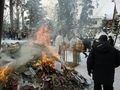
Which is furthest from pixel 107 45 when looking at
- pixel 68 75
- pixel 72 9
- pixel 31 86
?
pixel 72 9

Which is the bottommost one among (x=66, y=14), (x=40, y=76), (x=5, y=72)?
(x=40, y=76)

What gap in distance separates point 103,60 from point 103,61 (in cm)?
2

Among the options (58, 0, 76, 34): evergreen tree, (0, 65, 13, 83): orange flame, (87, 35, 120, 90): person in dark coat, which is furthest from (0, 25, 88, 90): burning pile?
(58, 0, 76, 34): evergreen tree

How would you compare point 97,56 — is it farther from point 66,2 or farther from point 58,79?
point 66,2

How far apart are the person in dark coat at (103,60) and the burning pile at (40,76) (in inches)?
61.2

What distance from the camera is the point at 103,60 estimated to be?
464cm

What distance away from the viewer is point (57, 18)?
890 inches

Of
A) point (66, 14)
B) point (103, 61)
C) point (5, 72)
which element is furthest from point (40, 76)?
point (66, 14)

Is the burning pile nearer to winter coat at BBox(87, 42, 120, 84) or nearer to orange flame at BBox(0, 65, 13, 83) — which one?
orange flame at BBox(0, 65, 13, 83)

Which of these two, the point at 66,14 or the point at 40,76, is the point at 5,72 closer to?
the point at 40,76

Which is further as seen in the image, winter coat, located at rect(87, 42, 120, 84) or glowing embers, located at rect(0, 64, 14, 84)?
glowing embers, located at rect(0, 64, 14, 84)

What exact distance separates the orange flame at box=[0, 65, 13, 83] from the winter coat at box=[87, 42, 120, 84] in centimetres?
187

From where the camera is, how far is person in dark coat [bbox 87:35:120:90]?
4586mm

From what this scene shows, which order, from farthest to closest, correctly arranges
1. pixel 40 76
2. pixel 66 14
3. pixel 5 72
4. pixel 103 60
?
1. pixel 66 14
2. pixel 40 76
3. pixel 5 72
4. pixel 103 60
